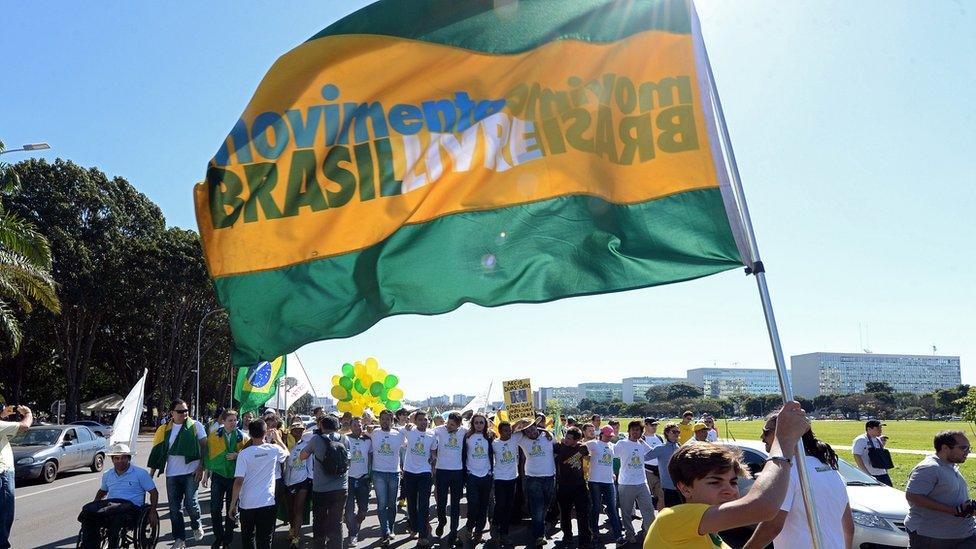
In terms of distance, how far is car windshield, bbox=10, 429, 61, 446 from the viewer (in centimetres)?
1891

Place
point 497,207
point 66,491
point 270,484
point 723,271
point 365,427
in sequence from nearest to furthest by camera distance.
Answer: point 723,271 < point 497,207 < point 270,484 < point 365,427 < point 66,491

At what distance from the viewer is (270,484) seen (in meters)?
7.71

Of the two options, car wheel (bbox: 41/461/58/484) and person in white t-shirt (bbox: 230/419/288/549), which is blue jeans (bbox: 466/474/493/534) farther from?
car wheel (bbox: 41/461/58/484)

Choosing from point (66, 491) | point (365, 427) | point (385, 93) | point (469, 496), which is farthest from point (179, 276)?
point (385, 93)

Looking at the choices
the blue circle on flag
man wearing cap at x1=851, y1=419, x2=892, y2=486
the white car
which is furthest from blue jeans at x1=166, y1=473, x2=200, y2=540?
the blue circle on flag

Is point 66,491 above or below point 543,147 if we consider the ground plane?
below

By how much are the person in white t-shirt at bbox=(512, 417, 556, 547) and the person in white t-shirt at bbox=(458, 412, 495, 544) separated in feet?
1.97

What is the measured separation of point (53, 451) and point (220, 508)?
12.5 m

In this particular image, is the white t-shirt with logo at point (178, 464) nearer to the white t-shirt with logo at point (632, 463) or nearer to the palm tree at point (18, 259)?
the white t-shirt with logo at point (632, 463)

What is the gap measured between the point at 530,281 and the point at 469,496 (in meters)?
7.10

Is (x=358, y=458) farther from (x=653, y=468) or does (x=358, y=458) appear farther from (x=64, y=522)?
(x=64, y=522)

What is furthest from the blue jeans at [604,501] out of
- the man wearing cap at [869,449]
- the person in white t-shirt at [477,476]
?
the man wearing cap at [869,449]

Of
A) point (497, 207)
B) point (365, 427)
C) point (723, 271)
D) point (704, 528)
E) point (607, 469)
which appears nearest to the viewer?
point (704, 528)

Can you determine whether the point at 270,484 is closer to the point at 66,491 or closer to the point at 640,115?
the point at 640,115
